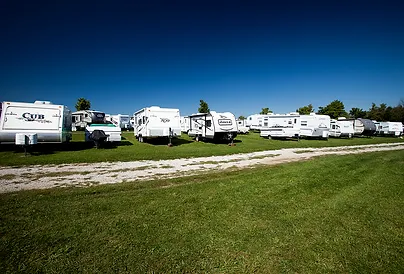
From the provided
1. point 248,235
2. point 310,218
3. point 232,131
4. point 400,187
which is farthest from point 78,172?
point 232,131

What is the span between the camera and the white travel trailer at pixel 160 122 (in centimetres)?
1639

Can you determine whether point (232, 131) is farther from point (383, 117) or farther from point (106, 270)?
point (383, 117)

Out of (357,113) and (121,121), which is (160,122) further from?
(357,113)

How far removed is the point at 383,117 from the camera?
58969mm

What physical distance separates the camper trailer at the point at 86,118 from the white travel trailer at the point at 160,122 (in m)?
15.8

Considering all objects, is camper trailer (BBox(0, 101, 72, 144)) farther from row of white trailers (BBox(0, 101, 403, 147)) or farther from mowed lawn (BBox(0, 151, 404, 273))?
mowed lawn (BBox(0, 151, 404, 273))

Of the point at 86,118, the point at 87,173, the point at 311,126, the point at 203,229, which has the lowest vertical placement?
the point at 203,229

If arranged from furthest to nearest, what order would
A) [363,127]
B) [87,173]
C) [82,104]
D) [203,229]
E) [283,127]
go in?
[82,104], [363,127], [283,127], [87,173], [203,229]

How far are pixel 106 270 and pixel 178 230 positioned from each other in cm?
123

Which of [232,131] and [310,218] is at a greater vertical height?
[232,131]

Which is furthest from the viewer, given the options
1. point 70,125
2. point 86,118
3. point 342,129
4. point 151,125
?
point 86,118

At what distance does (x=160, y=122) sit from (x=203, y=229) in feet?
45.1

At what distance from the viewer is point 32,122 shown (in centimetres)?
1138

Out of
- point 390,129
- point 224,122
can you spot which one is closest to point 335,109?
point 390,129
